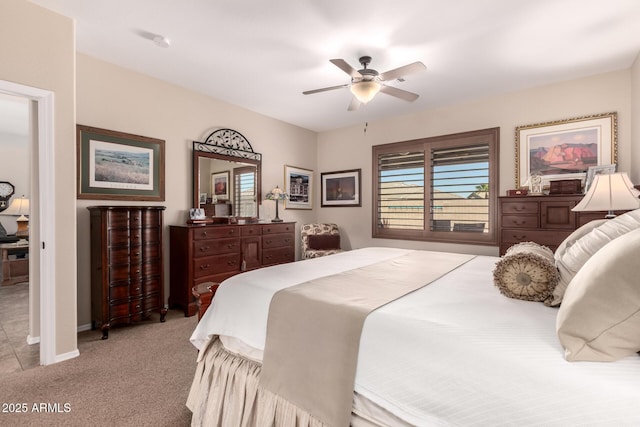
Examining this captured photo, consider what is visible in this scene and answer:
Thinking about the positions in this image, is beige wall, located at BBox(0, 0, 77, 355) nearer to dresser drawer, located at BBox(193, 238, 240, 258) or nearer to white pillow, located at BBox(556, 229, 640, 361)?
dresser drawer, located at BBox(193, 238, 240, 258)

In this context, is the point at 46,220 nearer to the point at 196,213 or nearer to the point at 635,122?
the point at 196,213

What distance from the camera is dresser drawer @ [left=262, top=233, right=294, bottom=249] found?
4327 mm

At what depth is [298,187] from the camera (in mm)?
5461

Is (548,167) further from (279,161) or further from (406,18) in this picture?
(279,161)

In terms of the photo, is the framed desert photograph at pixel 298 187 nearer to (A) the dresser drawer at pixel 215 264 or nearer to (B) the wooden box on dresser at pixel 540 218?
(A) the dresser drawer at pixel 215 264

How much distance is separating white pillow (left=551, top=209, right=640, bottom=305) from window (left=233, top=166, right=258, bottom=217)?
153 inches

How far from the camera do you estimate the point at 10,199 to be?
602cm

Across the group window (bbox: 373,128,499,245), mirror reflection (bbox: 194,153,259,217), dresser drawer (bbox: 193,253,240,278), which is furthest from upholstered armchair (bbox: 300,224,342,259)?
dresser drawer (bbox: 193,253,240,278)

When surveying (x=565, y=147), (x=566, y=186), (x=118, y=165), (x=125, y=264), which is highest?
(x=565, y=147)

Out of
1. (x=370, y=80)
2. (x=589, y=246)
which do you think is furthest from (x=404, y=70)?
(x=589, y=246)

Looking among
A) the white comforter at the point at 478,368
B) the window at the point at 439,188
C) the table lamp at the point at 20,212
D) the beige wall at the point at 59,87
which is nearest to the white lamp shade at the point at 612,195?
the window at the point at 439,188

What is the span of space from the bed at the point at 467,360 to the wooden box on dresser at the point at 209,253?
2009 millimetres

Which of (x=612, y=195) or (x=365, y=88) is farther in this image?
(x=365, y=88)

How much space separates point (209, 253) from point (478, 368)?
3.27 metres
